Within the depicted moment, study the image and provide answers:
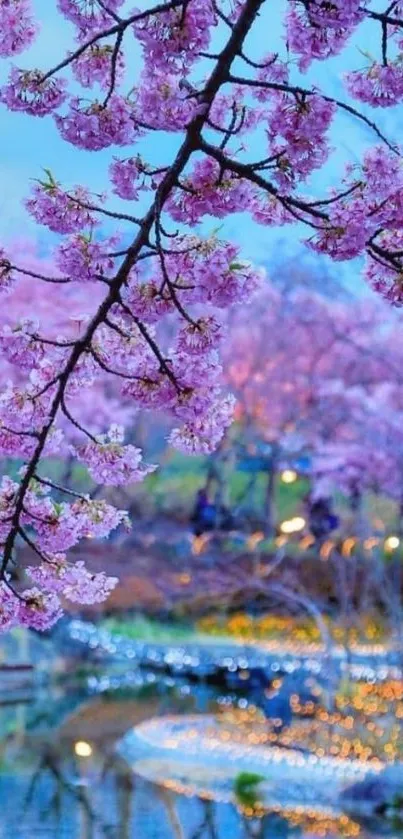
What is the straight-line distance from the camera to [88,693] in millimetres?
6977

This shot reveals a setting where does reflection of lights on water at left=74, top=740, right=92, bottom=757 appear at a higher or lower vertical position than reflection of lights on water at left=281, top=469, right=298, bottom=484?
lower

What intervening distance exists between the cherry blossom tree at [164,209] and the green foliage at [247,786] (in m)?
2.92

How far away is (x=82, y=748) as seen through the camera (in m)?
5.39

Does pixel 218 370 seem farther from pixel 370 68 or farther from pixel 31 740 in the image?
pixel 31 740

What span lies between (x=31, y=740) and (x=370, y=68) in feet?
14.7

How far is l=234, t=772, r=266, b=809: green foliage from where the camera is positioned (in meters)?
4.43

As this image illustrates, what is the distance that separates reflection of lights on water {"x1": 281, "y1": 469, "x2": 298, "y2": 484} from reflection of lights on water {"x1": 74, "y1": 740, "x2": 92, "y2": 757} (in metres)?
5.46

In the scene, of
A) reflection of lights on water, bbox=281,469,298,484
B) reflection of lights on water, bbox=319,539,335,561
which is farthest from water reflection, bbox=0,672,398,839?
reflection of lights on water, bbox=281,469,298,484

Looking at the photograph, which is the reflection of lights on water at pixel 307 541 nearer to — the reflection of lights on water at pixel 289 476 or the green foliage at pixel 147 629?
the green foliage at pixel 147 629

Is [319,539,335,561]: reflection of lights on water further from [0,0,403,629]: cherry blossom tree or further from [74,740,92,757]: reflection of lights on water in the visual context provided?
[0,0,403,629]: cherry blossom tree

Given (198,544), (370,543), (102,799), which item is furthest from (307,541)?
(102,799)

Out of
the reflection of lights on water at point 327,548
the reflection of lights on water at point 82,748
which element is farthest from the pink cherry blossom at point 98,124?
the reflection of lights on water at point 327,548

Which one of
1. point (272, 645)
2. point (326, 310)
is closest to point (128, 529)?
point (272, 645)

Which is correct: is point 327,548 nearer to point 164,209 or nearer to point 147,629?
point 147,629
